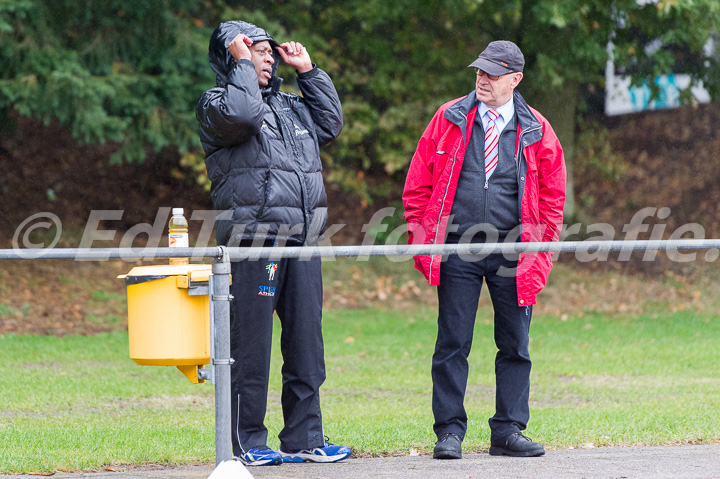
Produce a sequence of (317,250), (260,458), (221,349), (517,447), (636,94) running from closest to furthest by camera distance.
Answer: (221,349)
(317,250)
(260,458)
(517,447)
(636,94)

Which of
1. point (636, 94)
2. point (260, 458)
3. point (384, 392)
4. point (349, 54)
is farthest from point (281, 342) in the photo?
point (636, 94)

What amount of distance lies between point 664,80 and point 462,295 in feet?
42.1

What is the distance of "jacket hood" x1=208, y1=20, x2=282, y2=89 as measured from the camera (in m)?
4.96

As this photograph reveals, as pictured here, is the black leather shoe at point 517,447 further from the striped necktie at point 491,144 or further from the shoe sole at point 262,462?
the striped necktie at point 491,144

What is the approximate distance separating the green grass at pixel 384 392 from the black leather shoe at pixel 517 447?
1.00ft

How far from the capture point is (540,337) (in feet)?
37.1

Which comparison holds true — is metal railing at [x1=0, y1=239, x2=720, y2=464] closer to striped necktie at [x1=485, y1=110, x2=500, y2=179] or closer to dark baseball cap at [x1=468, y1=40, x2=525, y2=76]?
striped necktie at [x1=485, y1=110, x2=500, y2=179]

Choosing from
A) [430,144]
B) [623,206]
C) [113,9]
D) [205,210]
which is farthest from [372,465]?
[623,206]

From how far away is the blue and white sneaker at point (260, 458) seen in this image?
476 centimetres

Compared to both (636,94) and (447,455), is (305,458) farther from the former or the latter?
(636,94)

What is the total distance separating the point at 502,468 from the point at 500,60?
7.12 ft

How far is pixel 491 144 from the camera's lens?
17.1 feet

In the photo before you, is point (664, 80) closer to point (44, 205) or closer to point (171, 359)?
point (44, 205)

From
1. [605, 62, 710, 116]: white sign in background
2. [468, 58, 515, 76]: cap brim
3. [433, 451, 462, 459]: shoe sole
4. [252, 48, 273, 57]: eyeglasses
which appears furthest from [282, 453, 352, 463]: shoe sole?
[605, 62, 710, 116]: white sign in background
